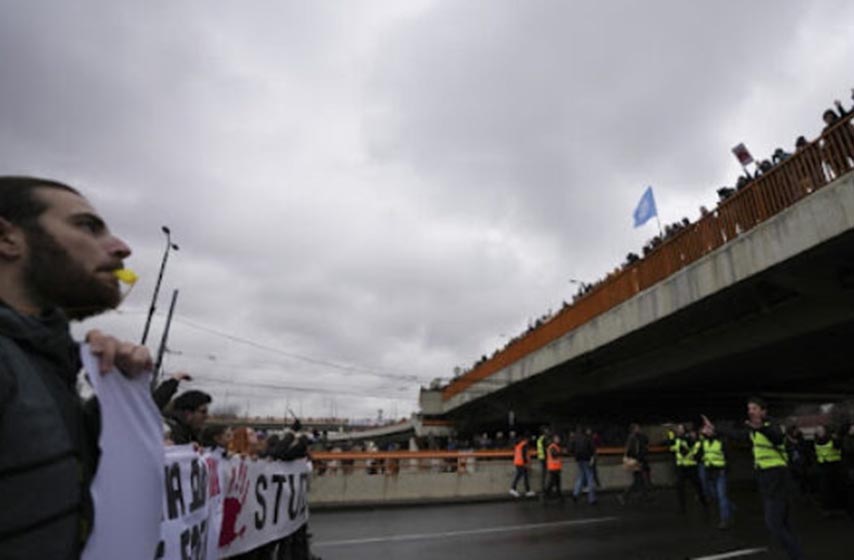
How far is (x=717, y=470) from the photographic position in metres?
10.5

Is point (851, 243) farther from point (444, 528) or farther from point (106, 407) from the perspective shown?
point (106, 407)

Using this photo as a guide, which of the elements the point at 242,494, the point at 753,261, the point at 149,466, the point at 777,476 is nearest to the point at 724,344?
the point at 753,261

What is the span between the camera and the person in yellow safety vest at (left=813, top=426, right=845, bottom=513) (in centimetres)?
1165

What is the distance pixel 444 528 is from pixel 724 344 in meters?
8.93

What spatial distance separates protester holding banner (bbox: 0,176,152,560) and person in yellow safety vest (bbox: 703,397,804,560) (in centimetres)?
739

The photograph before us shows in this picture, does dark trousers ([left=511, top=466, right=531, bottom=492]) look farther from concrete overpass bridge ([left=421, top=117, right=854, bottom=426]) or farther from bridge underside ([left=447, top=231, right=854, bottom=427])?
bridge underside ([left=447, top=231, right=854, bottom=427])

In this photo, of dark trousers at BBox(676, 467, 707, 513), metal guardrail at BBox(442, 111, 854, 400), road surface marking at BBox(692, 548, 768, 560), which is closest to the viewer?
road surface marking at BBox(692, 548, 768, 560)

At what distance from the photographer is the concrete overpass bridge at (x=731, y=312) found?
30.0ft

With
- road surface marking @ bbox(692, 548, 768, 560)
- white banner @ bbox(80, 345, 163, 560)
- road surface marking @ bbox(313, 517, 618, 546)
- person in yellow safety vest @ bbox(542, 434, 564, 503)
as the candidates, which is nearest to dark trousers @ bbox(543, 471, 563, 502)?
person in yellow safety vest @ bbox(542, 434, 564, 503)

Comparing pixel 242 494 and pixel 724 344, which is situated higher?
pixel 724 344

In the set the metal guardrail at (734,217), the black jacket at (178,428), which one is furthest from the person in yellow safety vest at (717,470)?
the black jacket at (178,428)

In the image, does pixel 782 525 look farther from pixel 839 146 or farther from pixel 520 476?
pixel 520 476

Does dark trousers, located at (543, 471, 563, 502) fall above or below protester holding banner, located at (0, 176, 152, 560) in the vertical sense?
below

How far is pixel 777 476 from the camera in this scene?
6.40 m
